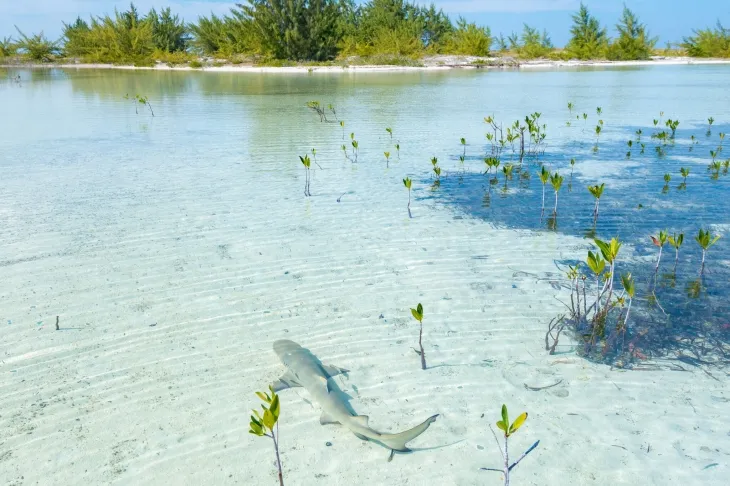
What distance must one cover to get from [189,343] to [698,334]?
11.2 ft

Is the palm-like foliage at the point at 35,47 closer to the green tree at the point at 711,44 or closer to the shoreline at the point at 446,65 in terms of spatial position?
the shoreline at the point at 446,65

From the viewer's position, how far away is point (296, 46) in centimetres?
4141

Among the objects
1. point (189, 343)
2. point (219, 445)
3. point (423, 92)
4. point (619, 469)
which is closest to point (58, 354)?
point (189, 343)

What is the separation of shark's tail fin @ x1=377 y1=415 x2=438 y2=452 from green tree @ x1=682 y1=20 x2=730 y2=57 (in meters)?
50.7

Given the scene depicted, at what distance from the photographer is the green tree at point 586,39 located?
4519cm

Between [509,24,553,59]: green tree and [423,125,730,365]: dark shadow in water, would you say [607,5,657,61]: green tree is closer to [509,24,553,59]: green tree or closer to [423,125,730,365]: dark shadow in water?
[509,24,553,59]: green tree

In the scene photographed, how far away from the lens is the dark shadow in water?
3492 millimetres

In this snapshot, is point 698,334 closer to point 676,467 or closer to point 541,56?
point 676,467

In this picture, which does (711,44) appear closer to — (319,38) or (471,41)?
(471,41)

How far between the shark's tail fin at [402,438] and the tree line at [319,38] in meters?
41.4

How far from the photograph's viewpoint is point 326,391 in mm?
2898

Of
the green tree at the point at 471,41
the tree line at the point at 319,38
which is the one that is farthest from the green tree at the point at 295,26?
the green tree at the point at 471,41

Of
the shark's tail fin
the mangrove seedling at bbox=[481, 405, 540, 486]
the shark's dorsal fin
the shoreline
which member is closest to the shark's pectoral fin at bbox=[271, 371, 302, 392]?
the shark's dorsal fin

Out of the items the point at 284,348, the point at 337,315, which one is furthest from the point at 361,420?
the point at 337,315
